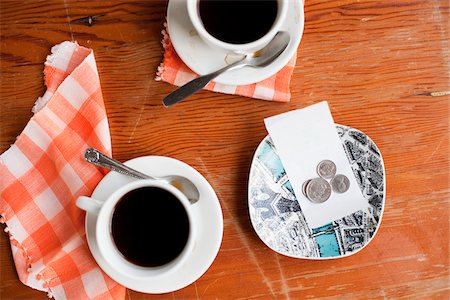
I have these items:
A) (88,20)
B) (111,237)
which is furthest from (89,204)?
(88,20)

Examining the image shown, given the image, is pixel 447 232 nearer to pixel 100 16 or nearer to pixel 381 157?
pixel 381 157

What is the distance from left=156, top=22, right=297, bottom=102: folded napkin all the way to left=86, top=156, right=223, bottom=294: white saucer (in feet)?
0.46

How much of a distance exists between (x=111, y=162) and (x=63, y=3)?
0.97 ft

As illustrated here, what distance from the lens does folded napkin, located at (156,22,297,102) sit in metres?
0.97

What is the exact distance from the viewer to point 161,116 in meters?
0.99

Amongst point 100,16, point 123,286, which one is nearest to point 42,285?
point 123,286

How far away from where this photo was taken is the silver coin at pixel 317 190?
99 centimetres

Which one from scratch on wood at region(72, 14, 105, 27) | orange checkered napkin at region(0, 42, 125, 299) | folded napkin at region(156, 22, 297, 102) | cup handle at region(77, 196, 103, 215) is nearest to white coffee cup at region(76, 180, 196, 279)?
cup handle at region(77, 196, 103, 215)

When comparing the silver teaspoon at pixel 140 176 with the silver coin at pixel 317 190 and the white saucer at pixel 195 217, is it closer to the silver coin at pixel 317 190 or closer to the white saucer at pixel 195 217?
the white saucer at pixel 195 217

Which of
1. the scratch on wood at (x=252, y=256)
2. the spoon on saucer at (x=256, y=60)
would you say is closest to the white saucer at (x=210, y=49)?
the spoon on saucer at (x=256, y=60)

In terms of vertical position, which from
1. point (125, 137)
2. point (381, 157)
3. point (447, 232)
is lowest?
point (447, 232)

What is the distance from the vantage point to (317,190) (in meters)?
0.99

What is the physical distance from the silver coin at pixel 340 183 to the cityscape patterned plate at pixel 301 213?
0.02 meters

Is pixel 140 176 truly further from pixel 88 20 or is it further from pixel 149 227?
pixel 88 20
